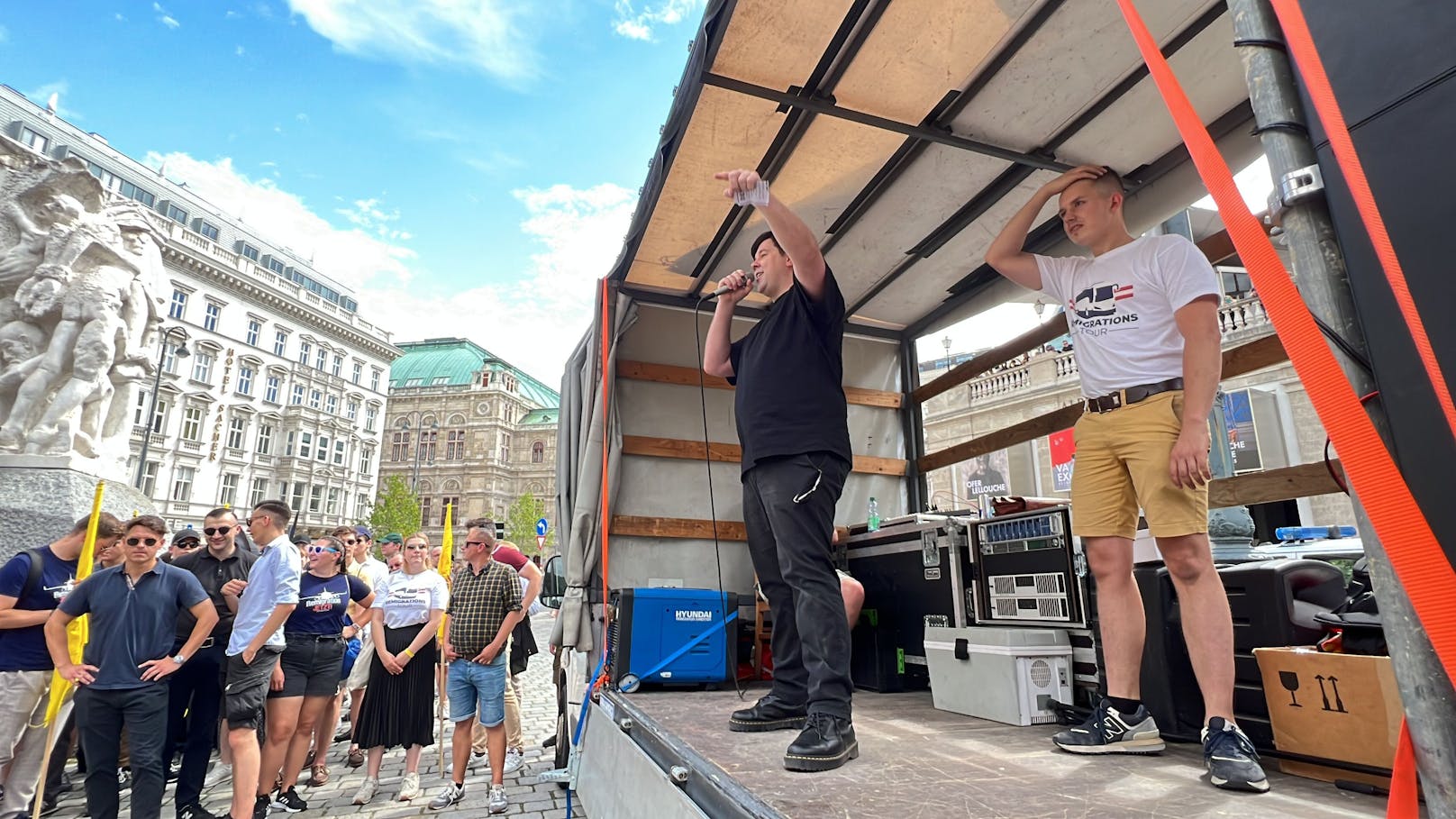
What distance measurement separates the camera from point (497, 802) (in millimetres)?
4238

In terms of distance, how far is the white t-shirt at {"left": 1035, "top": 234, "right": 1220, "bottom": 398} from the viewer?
2.10m

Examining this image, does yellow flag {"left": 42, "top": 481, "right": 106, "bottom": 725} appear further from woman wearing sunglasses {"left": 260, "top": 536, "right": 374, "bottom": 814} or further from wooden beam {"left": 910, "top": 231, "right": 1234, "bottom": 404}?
wooden beam {"left": 910, "top": 231, "right": 1234, "bottom": 404}

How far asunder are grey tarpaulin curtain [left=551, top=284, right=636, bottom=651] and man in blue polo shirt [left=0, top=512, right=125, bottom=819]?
3114mm

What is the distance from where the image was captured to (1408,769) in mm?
835

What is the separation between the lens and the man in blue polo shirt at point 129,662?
3504mm

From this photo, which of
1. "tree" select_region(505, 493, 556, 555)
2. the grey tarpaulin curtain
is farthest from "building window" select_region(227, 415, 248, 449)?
the grey tarpaulin curtain

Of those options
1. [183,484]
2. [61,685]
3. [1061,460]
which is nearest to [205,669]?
[61,685]

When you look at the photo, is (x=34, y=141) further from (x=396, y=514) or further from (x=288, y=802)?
(x=288, y=802)

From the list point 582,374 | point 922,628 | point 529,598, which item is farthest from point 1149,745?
point 529,598

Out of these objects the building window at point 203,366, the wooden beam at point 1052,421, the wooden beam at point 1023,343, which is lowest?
the wooden beam at point 1052,421

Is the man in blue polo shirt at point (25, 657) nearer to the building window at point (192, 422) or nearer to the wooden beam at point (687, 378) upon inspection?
the wooden beam at point (687, 378)

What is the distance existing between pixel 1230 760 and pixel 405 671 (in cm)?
500

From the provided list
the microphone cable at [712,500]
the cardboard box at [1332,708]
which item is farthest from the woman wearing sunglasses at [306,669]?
the cardboard box at [1332,708]

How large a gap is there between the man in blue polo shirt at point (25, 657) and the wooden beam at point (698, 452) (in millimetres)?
3645
